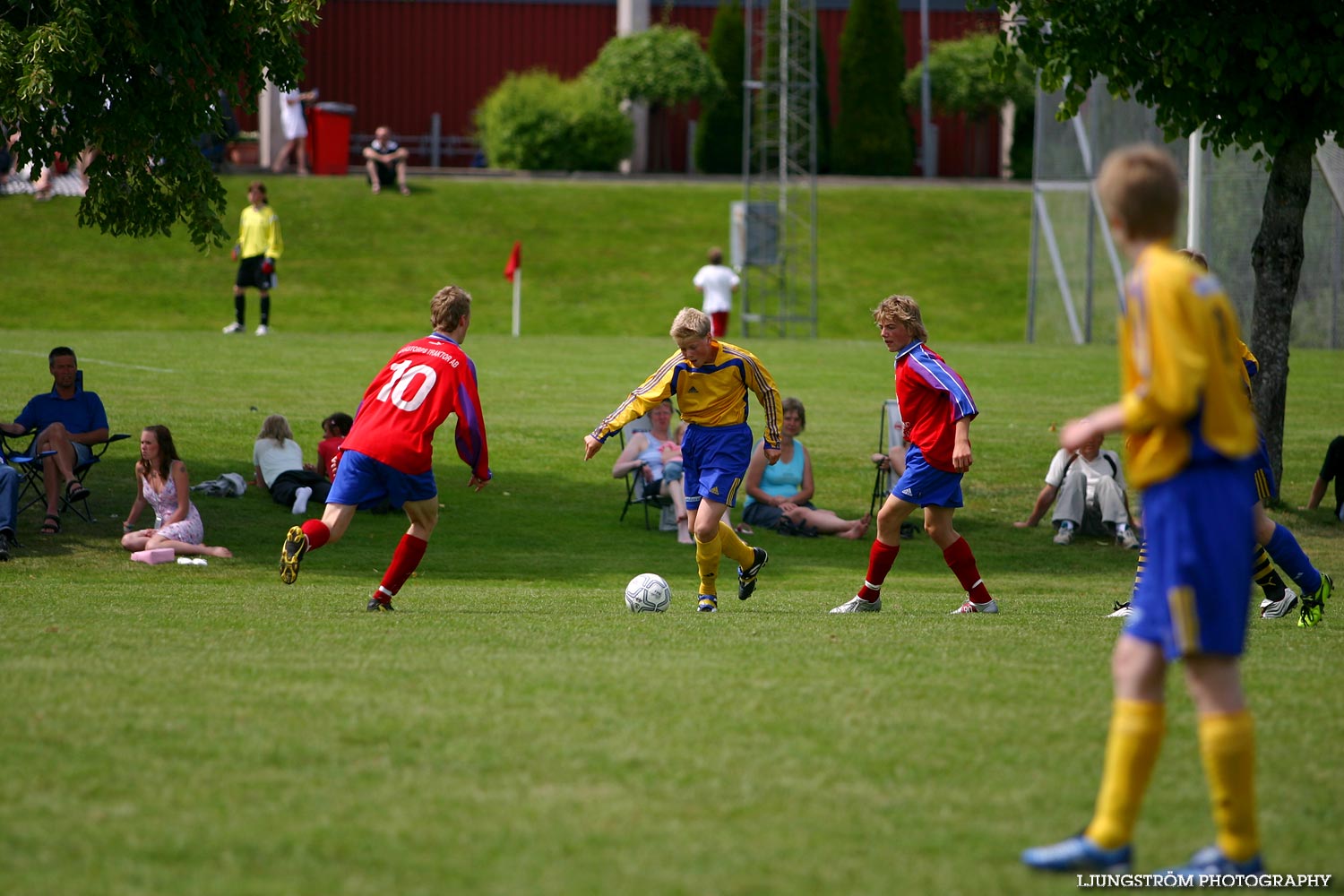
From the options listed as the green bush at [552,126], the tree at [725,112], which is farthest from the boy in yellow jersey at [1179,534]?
the tree at [725,112]

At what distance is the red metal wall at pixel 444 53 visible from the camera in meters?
47.2

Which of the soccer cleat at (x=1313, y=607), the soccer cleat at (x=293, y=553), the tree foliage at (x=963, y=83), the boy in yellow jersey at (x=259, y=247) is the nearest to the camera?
the soccer cleat at (x=293, y=553)

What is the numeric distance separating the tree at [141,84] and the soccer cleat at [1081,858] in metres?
9.69

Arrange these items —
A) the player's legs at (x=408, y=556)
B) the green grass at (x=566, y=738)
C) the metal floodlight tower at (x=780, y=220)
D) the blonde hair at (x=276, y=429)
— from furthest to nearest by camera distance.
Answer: the metal floodlight tower at (x=780, y=220) < the blonde hair at (x=276, y=429) < the player's legs at (x=408, y=556) < the green grass at (x=566, y=738)

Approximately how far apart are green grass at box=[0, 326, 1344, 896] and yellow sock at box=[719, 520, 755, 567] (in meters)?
0.34

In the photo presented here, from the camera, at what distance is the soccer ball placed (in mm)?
9703

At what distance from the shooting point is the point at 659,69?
41938mm

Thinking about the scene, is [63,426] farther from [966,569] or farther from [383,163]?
[383,163]

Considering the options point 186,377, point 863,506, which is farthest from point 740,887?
point 186,377

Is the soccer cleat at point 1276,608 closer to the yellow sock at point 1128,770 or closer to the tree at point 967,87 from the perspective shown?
the yellow sock at point 1128,770

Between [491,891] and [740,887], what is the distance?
0.67 m

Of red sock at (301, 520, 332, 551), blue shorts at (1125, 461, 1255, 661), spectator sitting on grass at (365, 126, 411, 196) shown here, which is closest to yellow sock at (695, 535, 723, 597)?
red sock at (301, 520, 332, 551)

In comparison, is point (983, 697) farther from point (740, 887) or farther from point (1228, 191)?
point (1228, 191)

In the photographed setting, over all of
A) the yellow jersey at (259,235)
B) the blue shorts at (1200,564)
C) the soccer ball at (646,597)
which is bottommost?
the soccer ball at (646,597)
